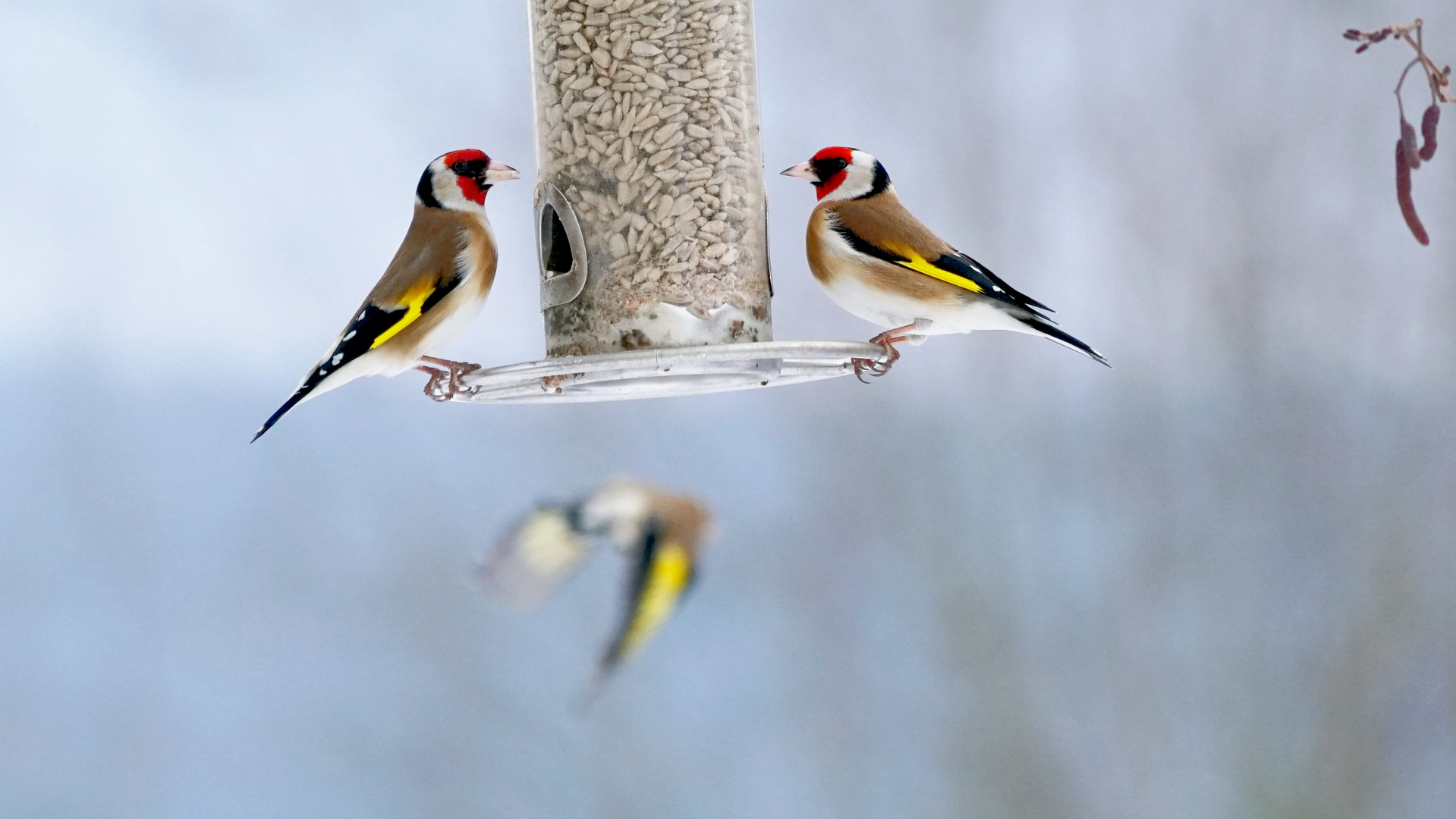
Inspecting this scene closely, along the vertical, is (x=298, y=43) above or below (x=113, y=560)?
above

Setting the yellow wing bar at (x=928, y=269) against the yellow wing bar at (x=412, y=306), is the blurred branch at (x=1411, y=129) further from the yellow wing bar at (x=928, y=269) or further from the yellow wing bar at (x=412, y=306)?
the yellow wing bar at (x=412, y=306)

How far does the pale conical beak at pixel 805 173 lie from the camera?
218cm

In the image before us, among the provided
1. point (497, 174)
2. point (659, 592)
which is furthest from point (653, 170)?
point (659, 592)

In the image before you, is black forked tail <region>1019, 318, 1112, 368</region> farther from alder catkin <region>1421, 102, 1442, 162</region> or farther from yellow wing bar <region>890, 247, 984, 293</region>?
alder catkin <region>1421, 102, 1442, 162</region>

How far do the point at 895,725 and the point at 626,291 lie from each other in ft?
6.88

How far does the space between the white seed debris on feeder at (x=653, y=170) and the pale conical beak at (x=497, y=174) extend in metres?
0.08

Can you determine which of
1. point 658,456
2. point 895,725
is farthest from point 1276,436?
point 658,456

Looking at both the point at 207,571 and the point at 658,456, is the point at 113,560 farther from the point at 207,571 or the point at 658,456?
the point at 658,456

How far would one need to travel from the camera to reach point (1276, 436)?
3.80 meters

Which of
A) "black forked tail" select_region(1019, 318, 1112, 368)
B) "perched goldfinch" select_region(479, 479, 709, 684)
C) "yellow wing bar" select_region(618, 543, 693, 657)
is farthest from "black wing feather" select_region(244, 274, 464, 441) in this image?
"black forked tail" select_region(1019, 318, 1112, 368)

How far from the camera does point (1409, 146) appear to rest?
103 cm

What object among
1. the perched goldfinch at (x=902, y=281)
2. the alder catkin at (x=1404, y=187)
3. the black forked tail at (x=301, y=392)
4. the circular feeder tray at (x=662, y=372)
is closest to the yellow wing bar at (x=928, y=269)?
the perched goldfinch at (x=902, y=281)

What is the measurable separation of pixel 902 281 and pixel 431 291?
25.2 inches

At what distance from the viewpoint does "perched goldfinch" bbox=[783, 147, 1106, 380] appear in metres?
1.95
